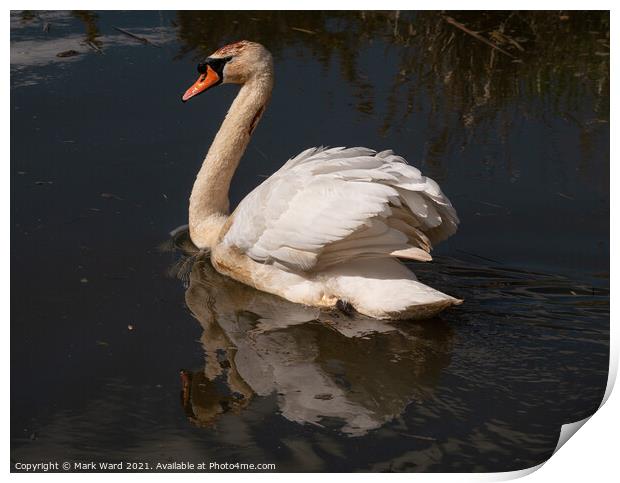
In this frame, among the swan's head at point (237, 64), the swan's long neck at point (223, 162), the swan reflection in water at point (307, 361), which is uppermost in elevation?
the swan's head at point (237, 64)

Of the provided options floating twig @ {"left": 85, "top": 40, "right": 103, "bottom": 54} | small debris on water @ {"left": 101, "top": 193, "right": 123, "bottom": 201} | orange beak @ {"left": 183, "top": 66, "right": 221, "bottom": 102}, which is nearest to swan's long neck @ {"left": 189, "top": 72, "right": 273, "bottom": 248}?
orange beak @ {"left": 183, "top": 66, "right": 221, "bottom": 102}

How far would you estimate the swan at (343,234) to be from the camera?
6969 mm

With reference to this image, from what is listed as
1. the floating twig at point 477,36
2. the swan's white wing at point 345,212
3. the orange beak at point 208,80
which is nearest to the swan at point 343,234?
the swan's white wing at point 345,212

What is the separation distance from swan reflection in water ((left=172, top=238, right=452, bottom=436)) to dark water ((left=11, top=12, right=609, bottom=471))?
15mm

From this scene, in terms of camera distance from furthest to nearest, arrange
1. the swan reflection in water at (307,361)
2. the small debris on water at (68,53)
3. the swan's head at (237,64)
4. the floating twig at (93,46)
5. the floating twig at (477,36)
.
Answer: the floating twig at (477,36), the floating twig at (93,46), the small debris on water at (68,53), the swan's head at (237,64), the swan reflection in water at (307,361)

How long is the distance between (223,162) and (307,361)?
225cm

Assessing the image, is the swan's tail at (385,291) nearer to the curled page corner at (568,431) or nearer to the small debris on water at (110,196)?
the curled page corner at (568,431)

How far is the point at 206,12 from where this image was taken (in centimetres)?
1158

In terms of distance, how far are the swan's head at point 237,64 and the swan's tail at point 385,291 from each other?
1.84 m

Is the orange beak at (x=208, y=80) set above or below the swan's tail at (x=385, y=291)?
above

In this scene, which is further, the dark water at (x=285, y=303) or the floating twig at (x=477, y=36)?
the floating twig at (x=477, y=36)

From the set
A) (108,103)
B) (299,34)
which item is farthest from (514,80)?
(108,103)

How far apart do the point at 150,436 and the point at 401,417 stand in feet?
4.49

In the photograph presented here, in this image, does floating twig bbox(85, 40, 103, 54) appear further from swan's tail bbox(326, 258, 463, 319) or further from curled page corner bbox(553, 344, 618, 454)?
curled page corner bbox(553, 344, 618, 454)
